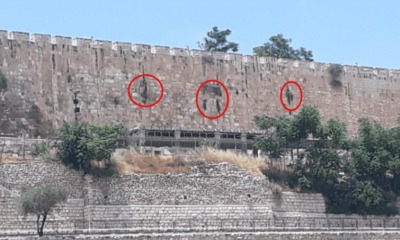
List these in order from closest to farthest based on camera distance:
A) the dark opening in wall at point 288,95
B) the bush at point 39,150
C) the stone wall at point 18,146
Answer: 1. the stone wall at point 18,146
2. the bush at point 39,150
3. the dark opening in wall at point 288,95

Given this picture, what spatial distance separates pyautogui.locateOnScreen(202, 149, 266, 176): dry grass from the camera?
52.5m

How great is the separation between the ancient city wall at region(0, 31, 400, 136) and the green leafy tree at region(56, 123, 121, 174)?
5051 mm

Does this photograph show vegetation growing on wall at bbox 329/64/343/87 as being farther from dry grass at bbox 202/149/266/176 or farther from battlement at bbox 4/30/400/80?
dry grass at bbox 202/149/266/176

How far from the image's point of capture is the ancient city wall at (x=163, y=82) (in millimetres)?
54594

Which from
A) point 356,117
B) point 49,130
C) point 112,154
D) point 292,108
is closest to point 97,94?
point 49,130

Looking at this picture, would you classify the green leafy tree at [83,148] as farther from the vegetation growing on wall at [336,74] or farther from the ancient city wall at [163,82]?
the vegetation growing on wall at [336,74]

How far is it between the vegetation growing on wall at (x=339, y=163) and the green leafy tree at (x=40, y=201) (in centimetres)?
1266

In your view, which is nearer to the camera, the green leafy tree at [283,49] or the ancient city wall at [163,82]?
the ancient city wall at [163,82]

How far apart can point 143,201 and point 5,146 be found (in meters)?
5.71

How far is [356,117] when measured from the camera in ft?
215

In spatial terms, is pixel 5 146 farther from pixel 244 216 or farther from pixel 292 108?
pixel 292 108

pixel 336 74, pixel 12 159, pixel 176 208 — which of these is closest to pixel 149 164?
pixel 176 208

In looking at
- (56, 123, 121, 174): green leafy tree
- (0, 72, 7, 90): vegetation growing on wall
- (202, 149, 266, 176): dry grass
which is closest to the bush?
(56, 123, 121, 174): green leafy tree

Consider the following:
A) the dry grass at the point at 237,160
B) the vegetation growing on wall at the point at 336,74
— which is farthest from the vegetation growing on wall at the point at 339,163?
the vegetation growing on wall at the point at 336,74
